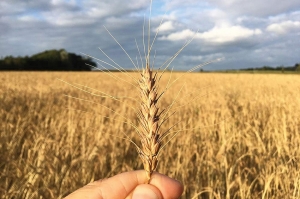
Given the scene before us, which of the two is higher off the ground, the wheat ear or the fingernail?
the wheat ear

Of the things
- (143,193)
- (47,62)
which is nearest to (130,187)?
(143,193)

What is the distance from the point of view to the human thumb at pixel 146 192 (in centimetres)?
77

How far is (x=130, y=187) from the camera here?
0.83 metres

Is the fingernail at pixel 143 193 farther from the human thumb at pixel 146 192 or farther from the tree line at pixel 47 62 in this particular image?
the tree line at pixel 47 62

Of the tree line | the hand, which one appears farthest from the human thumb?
the tree line

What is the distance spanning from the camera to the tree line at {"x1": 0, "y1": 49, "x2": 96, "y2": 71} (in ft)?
181

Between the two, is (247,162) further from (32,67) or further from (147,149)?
(32,67)

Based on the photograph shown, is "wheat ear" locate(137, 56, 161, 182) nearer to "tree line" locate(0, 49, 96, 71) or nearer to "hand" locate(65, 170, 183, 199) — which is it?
"hand" locate(65, 170, 183, 199)

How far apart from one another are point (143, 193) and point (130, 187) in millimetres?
62

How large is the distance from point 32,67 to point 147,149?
61.5 metres

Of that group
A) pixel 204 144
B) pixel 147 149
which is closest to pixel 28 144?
pixel 204 144

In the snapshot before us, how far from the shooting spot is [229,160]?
3.62 metres

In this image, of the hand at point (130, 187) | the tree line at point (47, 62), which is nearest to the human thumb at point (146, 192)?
the hand at point (130, 187)

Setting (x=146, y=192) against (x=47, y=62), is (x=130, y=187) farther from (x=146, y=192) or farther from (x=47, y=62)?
(x=47, y=62)
